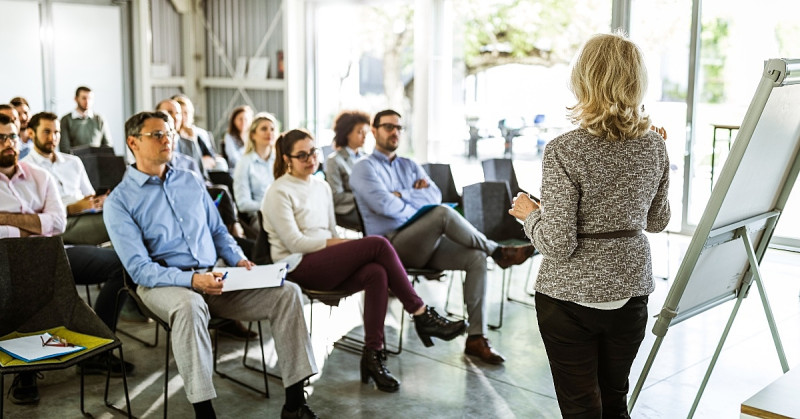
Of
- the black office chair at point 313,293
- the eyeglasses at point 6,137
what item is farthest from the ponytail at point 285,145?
the eyeglasses at point 6,137

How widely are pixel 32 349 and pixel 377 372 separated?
5.71 feet

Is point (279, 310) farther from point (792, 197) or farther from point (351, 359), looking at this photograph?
point (792, 197)

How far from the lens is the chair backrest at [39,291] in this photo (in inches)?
156

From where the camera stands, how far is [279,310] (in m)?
4.25

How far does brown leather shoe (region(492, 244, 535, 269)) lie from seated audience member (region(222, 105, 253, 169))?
12.3 feet

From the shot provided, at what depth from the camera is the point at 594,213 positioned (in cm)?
261

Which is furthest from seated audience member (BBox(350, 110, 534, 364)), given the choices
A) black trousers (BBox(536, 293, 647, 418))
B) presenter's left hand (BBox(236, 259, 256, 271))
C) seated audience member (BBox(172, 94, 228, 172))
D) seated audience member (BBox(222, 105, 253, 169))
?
seated audience member (BBox(222, 105, 253, 169))

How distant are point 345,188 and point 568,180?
4245 mm

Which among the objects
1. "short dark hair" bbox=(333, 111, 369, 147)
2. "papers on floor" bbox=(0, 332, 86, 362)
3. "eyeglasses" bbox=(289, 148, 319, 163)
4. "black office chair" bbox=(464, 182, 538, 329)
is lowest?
"papers on floor" bbox=(0, 332, 86, 362)

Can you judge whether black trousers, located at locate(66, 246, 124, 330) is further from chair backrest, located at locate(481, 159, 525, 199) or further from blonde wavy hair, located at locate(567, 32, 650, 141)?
blonde wavy hair, located at locate(567, 32, 650, 141)

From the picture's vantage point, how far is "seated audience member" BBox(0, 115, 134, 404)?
4.73m

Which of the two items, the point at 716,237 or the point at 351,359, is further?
the point at 351,359

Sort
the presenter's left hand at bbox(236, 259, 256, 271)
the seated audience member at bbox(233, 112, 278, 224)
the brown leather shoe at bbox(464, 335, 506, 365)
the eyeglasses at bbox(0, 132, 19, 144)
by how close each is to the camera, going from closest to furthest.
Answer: the presenter's left hand at bbox(236, 259, 256, 271), the eyeglasses at bbox(0, 132, 19, 144), the brown leather shoe at bbox(464, 335, 506, 365), the seated audience member at bbox(233, 112, 278, 224)

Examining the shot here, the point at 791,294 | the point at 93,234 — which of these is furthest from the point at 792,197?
the point at 93,234
